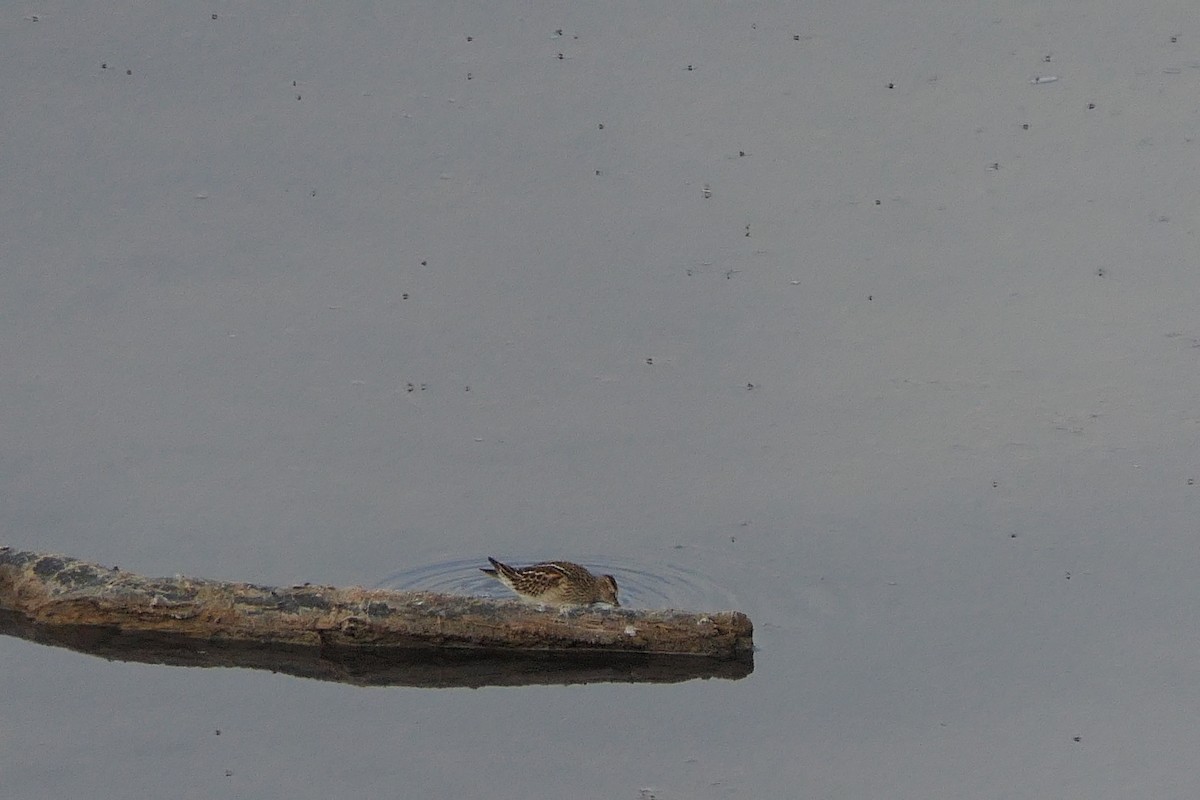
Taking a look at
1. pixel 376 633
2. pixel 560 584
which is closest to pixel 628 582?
pixel 560 584

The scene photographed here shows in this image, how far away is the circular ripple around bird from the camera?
43.2 ft

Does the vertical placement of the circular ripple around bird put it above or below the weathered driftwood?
above

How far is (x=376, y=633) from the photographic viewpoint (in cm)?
1282

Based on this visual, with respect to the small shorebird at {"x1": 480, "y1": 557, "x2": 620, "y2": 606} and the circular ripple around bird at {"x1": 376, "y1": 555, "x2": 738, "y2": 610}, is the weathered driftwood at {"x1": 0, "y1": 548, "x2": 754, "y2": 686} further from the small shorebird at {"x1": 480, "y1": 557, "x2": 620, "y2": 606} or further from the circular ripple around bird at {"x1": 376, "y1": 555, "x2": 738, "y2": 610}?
the circular ripple around bird at {"x1": 376, "y1": 555, "x2": 738, "y2": 610}

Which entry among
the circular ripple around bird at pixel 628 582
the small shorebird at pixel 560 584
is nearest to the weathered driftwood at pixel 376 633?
the small shorebird at pixel 560 584

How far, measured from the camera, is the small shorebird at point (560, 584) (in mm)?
12922

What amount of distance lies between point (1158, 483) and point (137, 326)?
21.1 ft

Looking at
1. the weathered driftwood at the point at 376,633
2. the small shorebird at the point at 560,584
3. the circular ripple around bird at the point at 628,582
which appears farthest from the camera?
the circular ripple around bird at the point at 628,582

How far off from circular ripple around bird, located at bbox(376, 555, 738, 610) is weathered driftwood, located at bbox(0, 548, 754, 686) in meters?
0.38

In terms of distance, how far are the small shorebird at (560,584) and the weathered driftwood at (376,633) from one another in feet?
Answer: 0.64

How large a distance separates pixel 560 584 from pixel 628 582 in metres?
0.47

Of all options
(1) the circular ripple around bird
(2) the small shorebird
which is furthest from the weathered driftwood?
(1) the circular ripple around bird

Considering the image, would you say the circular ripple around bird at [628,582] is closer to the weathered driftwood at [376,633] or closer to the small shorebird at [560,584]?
the small shorebird at [560,584]

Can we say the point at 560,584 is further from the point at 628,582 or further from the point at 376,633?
the point at 376,633
